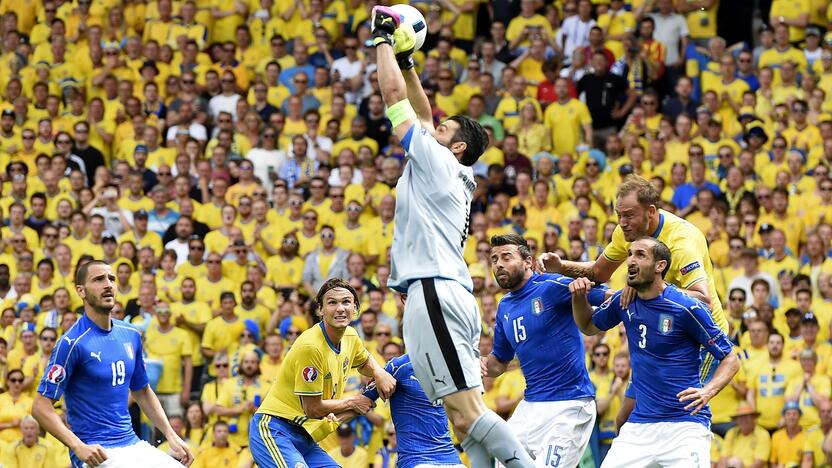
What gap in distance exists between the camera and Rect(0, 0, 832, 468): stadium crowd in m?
15.7

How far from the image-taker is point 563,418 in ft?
34.4

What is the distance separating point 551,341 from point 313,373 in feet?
6.02

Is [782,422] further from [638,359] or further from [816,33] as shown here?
[816,33]

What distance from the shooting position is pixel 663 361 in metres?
9.87

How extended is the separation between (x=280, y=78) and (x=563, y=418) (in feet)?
41.1

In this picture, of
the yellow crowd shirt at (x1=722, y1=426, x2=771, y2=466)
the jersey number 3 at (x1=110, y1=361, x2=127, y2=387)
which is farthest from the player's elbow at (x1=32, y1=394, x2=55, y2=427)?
the yellow crowd shirt at (x1=722, y1=426, x2=771, y2=466)

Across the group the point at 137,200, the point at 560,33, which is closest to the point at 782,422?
the point at 560,33

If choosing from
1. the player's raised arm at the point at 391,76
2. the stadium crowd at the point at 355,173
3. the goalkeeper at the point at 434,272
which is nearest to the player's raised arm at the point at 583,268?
the goalkeeper at the point at 434,272

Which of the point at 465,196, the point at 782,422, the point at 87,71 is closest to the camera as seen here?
the point at 465,196

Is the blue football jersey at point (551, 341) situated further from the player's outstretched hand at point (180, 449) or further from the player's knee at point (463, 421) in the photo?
the player's outstretched hand at point (180, 449)

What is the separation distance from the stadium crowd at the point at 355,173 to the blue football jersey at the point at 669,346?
4.96m

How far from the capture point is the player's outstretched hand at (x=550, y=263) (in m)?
10.4

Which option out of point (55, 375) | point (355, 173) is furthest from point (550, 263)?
point (355, 173)

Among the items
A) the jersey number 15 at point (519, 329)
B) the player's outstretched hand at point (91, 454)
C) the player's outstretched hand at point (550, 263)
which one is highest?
the player's outstretched hand at point (550, 263)
